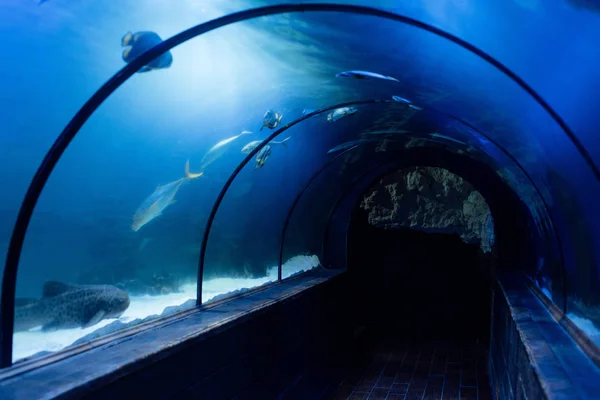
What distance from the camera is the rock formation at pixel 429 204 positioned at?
12.5 metres

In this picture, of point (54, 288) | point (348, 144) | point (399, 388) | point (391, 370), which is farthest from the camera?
point (391, 370)

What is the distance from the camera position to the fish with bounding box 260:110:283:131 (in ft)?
20.7

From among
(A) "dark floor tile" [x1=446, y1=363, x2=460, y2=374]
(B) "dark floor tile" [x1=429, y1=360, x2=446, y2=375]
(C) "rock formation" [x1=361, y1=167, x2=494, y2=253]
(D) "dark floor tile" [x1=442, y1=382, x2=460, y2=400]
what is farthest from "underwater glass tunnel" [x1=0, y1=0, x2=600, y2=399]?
(C) "rock formation" [x1=361, y1=167, x2=494, y2=253]

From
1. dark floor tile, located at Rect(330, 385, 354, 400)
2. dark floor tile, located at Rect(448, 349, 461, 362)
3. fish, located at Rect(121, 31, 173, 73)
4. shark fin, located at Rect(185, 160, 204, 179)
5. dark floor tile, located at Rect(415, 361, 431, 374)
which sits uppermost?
fish, located at Rect(121, 31, 173, 73)

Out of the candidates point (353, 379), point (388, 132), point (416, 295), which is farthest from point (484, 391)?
point (388, 132)

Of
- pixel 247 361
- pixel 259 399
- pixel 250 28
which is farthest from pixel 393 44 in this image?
pixel 259 399

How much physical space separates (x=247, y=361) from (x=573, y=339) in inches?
123

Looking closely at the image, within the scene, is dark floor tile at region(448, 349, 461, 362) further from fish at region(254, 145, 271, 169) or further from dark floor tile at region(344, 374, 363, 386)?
fish at region(254, 145, 271, 169)

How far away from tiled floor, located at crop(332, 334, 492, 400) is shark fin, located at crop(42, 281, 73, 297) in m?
5.11

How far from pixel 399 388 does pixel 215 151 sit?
199 inches

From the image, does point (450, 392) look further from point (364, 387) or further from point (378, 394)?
point (364, 387)

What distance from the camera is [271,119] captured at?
641cm

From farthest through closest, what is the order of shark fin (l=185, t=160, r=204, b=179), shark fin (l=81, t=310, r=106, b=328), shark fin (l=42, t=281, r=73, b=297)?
shark fin (l=185, t=160, r=204, b=179), shark fin (l=81, t=310, r=106, b=328), shark fin (l=42, t=281, r=73, b=297)

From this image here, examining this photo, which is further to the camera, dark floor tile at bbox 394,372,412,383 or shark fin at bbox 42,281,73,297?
dark floor tile at bbox 394,372,412,383
